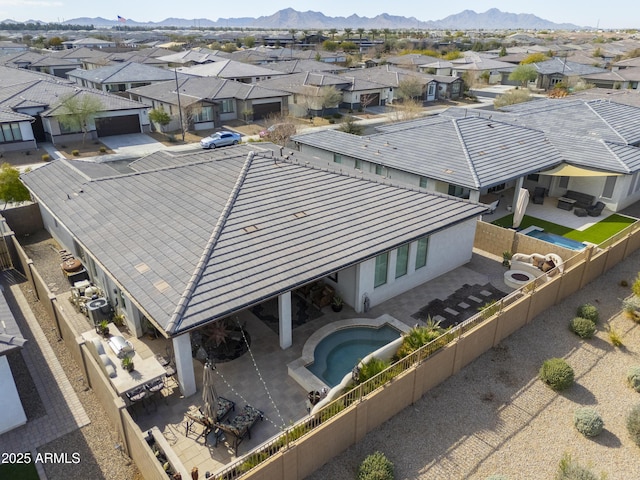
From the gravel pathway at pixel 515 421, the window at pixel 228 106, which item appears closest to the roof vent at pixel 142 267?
the gravel pathway at pixel 515 421

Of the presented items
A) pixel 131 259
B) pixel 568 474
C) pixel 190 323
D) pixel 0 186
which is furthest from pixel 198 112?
pixel 568 474

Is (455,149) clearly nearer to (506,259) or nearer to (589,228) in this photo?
(589,228)

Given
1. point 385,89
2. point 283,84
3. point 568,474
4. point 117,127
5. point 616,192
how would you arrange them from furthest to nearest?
1. point 385,89
2. point 283,84
3. point 117,127
4. point 616,192
5. point 568,474

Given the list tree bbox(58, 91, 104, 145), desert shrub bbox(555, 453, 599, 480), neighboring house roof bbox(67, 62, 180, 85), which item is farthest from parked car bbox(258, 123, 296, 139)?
desert shrub bbox(555, 453, 599, 480)

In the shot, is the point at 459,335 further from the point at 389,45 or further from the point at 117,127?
the point at 389,45

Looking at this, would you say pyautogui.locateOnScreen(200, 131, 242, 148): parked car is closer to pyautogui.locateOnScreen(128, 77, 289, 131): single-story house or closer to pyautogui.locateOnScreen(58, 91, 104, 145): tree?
pyautogui.locateOnScreen(128, 77, 289, 131): single-story house

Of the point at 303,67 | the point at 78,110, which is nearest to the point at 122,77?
the point at 78,110
